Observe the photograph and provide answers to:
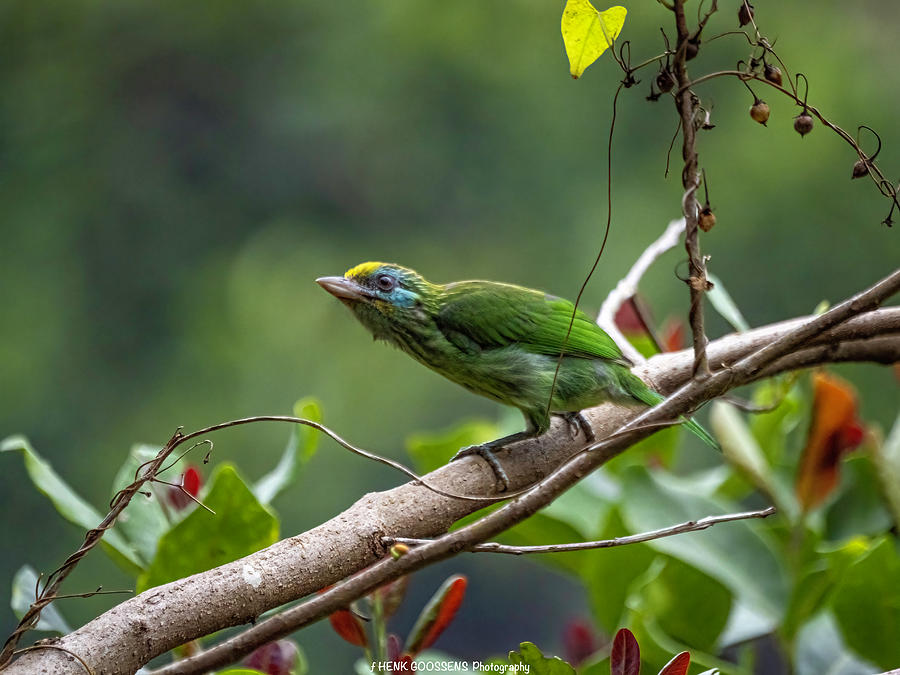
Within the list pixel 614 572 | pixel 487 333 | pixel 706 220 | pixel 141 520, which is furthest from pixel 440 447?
pixel 706 220

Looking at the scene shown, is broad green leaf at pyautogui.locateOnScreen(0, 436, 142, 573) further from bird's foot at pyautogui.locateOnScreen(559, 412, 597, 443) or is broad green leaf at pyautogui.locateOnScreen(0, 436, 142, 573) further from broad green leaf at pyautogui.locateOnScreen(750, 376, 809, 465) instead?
broad green leaf at pyautogui.locateOnScreen(750, 376, 809, 465)

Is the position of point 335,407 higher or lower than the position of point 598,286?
lower

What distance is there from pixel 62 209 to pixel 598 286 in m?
6.34

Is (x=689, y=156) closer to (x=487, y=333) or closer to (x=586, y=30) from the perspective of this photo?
(x=586, y=30)

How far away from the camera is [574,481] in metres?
1.06

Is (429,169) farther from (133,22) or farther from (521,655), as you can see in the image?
(521,655)

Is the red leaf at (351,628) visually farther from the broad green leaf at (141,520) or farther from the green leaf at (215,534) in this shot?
the broad green leaf at (141,520)

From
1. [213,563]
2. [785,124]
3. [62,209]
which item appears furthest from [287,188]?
[213,563]

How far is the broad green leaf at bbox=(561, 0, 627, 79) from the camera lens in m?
1.03

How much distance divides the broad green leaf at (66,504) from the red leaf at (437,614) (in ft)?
1.53

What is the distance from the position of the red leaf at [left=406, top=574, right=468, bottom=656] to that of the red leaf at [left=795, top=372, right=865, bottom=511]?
2.53 feet

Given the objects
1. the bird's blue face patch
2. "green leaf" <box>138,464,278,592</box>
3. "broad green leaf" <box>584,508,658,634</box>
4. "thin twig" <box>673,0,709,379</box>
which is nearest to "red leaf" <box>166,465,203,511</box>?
"green leaf" <box>138,464,278,592</box>

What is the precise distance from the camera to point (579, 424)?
183cm

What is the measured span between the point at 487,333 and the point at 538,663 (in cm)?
102
